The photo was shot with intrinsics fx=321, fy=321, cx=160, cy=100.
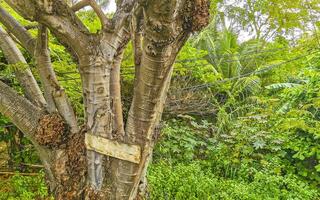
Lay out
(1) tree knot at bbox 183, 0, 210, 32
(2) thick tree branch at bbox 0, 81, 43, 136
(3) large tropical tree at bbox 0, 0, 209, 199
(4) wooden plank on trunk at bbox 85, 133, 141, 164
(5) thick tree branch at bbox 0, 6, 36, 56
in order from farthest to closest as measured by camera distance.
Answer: (5) thick tree branch at bbox 0, 6, 36, 56 < (2) thick tree branch at bbox 0, 81, 43, 136 < (4) wooden plank on trunk at bbox 85, 133, 141, 164 < (3) large tropical tree at bbox 0, 0, 209, 199 < (1) tree knot at bbox 183, 0, 210, 32

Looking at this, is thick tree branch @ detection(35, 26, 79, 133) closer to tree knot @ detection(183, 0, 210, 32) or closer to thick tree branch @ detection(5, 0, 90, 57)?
thick tree branch @ detection(5, 0, 90, 57)

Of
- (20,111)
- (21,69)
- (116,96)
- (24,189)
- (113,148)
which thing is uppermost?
(21,69)

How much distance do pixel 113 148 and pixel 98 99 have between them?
282 millimetres

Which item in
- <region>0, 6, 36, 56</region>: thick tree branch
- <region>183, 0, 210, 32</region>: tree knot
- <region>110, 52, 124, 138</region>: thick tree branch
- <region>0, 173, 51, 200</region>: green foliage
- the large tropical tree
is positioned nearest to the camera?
<region>183, 0, 210, 32</region>: tree knot

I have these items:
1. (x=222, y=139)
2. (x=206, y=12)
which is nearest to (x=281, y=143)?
(x=222, y=139)

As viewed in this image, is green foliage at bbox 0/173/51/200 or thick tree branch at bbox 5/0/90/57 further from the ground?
thick tree branch at bbox 5/0/90/57

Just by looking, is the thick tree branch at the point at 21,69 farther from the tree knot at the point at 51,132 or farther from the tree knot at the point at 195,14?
the tree knot at the point at 195,14

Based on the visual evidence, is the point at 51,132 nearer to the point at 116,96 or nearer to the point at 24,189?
the point at 116,96

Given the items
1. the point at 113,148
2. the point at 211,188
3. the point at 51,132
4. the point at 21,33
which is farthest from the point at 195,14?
the point at 211,188

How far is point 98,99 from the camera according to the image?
1.78m

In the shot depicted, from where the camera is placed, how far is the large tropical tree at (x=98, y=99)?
4.75 feet

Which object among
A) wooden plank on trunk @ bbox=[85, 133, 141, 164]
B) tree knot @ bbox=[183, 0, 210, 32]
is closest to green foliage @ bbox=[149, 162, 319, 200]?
wooden plank on trunk @ bbox=[85, 133, 141, 164]

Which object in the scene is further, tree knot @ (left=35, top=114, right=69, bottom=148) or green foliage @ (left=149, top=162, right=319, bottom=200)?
green foliage @ (left=149, top=162, right=319, bottom=200)

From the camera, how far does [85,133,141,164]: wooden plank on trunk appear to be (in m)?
1.69
